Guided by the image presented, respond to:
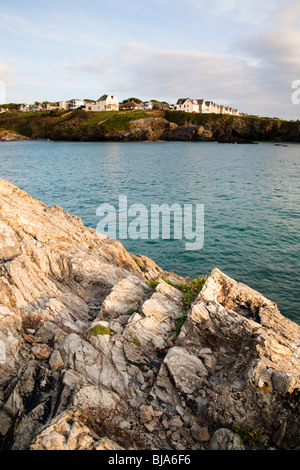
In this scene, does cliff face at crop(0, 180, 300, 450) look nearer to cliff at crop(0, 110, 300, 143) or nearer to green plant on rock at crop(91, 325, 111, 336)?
green plant on rock at crop(91, 325, 111, 336)

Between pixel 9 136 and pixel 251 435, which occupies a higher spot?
pixel 9 136

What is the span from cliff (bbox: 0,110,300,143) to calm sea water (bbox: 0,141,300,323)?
74.4m

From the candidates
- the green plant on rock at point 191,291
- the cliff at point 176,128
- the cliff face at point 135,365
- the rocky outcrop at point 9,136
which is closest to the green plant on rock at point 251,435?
the cliff face at point 135,365

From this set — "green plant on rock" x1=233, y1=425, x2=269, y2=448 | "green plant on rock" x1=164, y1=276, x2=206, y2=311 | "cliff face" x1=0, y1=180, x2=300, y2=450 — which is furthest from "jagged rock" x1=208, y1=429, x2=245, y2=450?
"green plant on rock" x1=164, y1=276, x2=206, y2=311

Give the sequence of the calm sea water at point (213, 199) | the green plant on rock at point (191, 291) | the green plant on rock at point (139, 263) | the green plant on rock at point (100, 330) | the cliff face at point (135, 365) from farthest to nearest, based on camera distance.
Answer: the calm sea water at point (213, 199), the green plant on rock at point (139, 263), the green plant on rock at point (191, 291), the green plant on rock at point (100, 330), the cliff face at point (135, 365)

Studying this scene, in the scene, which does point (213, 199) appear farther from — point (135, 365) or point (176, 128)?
point (176, 128)

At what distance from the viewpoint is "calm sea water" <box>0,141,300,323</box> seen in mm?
24016

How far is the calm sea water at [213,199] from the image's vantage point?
78.8 ft

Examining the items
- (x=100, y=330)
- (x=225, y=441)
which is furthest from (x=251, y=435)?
(x=100, y=330)

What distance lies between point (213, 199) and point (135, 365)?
124ft

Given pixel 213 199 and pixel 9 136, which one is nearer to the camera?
pixel 213 199

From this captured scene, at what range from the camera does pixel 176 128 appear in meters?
162

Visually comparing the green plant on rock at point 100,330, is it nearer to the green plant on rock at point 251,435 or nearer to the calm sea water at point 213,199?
the green plant on rock at point 251,435

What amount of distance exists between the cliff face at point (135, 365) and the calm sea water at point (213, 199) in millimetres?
9761
